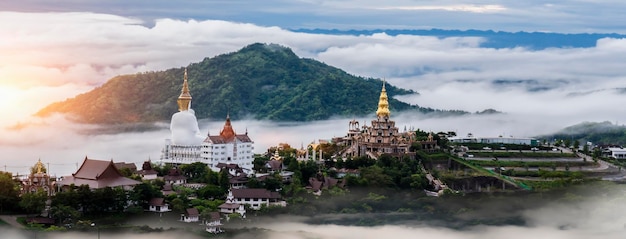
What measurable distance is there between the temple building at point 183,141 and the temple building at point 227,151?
404 mm

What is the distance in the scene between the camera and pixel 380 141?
1029 inches

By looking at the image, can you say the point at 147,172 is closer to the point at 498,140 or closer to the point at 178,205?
the point at 178,205

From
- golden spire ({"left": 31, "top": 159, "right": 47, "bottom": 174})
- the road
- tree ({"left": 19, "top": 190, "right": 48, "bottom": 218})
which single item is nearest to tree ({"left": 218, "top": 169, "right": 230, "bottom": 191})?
golden spire ({"left": 31, "top": 159, "right": 47, "bottom": 174})

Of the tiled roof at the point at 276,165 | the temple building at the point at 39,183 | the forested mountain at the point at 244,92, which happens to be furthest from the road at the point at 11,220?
the forested mountain at the point at 244,92

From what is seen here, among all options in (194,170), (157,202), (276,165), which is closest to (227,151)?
(276,165)

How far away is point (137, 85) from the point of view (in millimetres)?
38531

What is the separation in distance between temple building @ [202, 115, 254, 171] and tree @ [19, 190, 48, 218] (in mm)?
5152

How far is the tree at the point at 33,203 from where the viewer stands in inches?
766

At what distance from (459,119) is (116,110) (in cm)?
1008

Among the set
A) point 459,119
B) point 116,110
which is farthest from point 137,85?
point 459,119

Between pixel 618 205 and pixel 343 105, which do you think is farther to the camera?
pixel 343 105

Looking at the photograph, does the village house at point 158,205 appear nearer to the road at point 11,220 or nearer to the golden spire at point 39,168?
the road at point 11,220

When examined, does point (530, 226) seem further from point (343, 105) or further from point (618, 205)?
point (343, 105)

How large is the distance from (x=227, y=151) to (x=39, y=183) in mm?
4615
